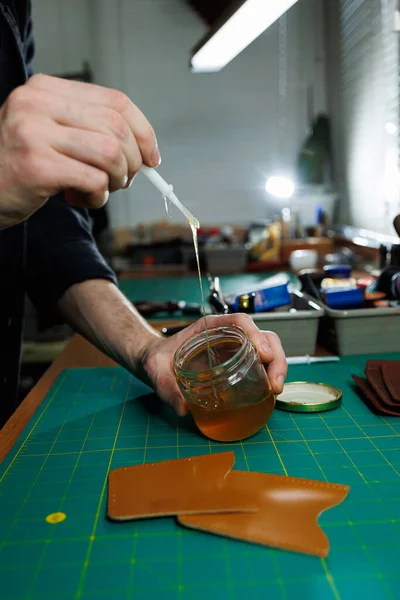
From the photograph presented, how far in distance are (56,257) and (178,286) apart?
1.25 meters

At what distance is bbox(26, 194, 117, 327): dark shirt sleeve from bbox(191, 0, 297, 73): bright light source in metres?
0.83

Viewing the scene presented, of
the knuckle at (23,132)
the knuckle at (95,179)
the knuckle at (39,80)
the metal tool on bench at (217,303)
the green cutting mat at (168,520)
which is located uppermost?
the knuckle at (39,80)

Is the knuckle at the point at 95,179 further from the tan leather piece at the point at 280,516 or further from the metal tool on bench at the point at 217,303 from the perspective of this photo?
the metal tool on bench at the point at 217,303

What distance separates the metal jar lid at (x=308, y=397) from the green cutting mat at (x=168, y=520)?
0.7 inches

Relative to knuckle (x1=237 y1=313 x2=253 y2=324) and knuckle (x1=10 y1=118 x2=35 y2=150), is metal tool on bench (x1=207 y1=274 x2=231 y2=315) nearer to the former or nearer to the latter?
knuckle (x1=237 y1=313 x2=253 y2=324)

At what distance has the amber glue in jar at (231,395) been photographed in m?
0.90

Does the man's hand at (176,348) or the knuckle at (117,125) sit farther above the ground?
the knuckle at (117,125)

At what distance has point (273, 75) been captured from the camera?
4055 millimetres

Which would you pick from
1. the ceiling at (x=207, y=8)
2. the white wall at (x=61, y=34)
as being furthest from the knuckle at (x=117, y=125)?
the white wall at (x=61, y=34)

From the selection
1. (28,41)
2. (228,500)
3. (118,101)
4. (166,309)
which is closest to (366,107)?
(166,309)

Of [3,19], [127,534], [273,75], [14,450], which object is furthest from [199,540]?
[273,75]

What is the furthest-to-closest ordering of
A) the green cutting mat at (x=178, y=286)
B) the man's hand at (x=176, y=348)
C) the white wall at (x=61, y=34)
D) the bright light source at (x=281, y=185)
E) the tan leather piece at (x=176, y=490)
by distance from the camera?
the white wall at (x=61, y=34), the bright light source at (x=281, y=185), the green cutting mat at (x=178, y=286), the man's hand at (x=176, y=348), the tan leather piece at (x=176, y=490)

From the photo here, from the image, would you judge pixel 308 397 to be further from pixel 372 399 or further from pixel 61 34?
pixel 61 34

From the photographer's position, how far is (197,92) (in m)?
4.09
